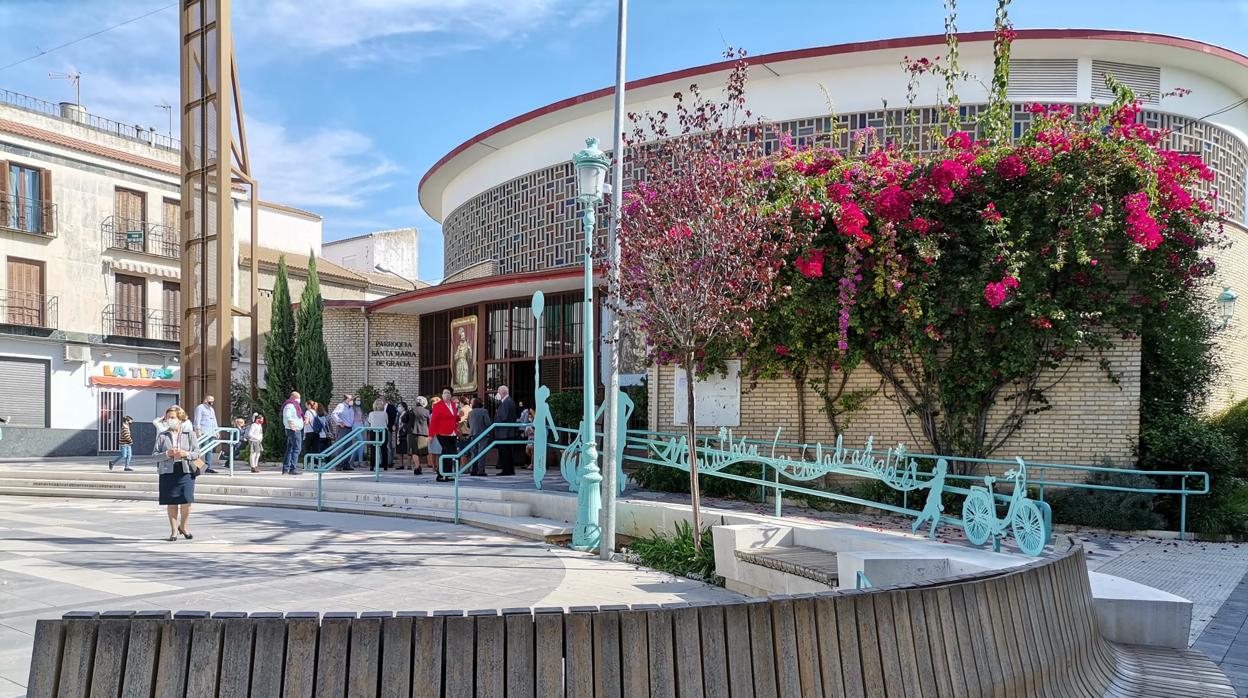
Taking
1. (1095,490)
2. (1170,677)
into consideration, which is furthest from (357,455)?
(1170,677)

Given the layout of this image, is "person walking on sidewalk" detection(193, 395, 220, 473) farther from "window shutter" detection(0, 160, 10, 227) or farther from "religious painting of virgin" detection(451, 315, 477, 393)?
"window shutter" detection(0, 160, 10, 227)

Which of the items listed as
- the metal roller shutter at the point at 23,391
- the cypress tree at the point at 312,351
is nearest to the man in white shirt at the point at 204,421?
the cypress tree at the point at 312,351

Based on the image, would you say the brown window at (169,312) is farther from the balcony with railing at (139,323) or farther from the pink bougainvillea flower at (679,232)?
the pink bougainvillea flower at (679,232)

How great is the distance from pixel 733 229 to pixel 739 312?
1212 millimetres

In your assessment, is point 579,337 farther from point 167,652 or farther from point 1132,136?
point 167,652

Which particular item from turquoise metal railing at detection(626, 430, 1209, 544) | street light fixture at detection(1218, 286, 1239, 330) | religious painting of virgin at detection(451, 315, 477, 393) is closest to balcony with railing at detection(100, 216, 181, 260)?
religious painting of virgin at detection(451, 315, 477, 393)

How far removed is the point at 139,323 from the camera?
31406 mm

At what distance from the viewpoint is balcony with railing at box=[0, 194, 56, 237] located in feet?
92.5

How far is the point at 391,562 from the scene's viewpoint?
962cm

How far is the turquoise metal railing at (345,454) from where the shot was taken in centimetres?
1469

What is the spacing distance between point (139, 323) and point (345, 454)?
19722 millimetres

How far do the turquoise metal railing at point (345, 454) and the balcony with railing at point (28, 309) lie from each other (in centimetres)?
1443

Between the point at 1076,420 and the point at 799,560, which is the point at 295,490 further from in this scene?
the point at 1076,420

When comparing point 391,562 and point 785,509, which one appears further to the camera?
point 785,509
